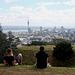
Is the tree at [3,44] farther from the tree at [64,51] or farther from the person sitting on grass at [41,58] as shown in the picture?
the person sitting on grass at [41,58]

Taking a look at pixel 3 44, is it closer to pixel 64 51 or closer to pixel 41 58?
pixel 64 51

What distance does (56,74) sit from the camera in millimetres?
5922

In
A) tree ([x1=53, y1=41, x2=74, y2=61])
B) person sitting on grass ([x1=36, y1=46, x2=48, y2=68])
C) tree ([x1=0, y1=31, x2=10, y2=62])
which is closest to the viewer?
person sitting on grass ([x1=36, y1=46, x2=48, y2=68])

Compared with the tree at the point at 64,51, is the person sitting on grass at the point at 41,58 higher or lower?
higher

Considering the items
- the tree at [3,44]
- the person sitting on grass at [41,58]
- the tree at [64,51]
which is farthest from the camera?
the tree at [64,51]

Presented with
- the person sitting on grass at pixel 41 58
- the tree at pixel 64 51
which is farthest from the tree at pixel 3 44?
the person sitting on grass at pixel 41 58

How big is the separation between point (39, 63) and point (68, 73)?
1.30 meters

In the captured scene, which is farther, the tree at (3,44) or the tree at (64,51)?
the tree at (64,51)

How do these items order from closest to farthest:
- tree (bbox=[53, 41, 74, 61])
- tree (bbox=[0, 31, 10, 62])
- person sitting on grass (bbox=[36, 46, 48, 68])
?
1. person sitting on grass (bbox=[36, 46, 48, 68])
2. tree (bbox=[0, 31, 10, 62])
3. tree (bbox=[53, 41, 74, 61])

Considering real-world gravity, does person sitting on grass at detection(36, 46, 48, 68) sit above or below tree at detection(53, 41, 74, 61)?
above

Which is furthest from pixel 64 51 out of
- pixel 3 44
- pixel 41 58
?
pixel 41 58

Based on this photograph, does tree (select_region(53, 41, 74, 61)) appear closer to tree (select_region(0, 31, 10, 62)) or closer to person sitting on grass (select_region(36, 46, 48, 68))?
tree (select_region(0, 31, 10, 62))

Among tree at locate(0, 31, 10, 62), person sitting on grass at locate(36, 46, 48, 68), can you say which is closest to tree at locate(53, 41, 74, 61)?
tree at locate(0, 31, 10, 62)

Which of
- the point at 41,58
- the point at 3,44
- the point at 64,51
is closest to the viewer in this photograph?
the point at 41,58
